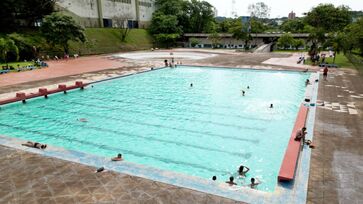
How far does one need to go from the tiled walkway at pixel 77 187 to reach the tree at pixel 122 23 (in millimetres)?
45180

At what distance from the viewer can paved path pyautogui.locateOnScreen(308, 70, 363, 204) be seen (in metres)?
5.86

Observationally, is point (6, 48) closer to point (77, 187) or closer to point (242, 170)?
point (77, 187)

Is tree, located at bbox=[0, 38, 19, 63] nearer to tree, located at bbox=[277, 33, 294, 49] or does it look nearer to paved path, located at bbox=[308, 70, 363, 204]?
paved path, located at bbox=[308, 70, 363, 204]

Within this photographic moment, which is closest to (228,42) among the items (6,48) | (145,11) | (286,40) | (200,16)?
(200,16)

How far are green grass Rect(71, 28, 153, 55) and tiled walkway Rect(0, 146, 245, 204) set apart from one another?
1394 inches

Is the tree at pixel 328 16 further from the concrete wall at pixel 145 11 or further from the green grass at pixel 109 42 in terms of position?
the concrete wall at pixel 145 11

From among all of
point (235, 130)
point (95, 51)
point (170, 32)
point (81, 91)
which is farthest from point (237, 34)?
point (235, 130)

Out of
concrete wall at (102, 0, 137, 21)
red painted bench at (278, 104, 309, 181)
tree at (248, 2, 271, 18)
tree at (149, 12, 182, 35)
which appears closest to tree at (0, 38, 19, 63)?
concrete wall at (102, 0, 137, 21)

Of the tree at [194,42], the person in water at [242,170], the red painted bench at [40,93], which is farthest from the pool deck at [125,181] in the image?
the tree at [194,42]

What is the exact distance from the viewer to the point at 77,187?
618cm

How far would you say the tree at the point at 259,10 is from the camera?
95181 millimetres

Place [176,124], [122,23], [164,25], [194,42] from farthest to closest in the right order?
[194,42]
[164,25]
[122,23]
[176,124]

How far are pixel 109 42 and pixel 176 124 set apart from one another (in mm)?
38177

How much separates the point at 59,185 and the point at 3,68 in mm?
23667
